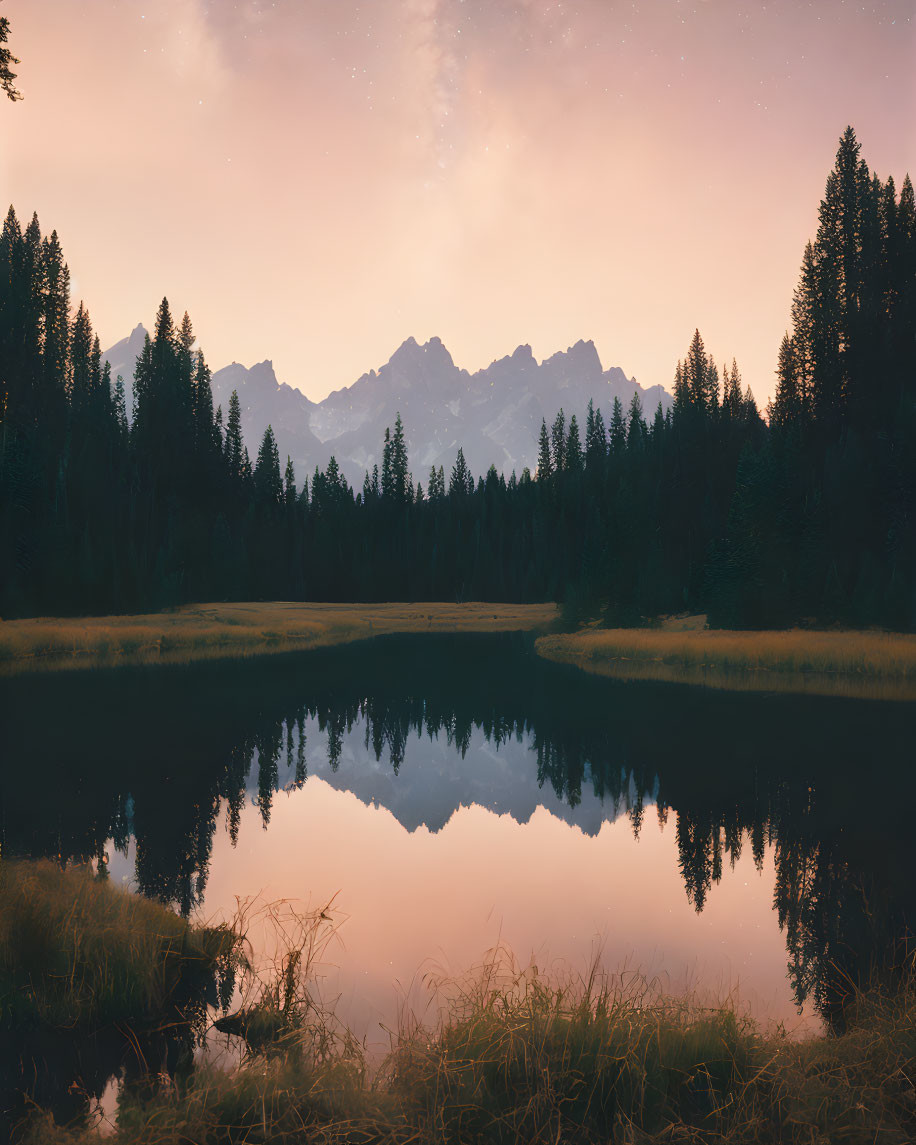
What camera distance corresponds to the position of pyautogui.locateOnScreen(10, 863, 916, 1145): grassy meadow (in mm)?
4344

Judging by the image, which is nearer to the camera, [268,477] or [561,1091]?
[561,1091]

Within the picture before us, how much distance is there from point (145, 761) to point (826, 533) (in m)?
45.7

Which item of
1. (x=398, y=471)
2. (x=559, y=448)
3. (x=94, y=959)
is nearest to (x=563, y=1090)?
(x=94, y=959)

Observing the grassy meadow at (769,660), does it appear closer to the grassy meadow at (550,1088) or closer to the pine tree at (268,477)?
the grassy meadow at (550,1088)

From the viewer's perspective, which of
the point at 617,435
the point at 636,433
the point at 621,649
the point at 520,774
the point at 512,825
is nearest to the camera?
the point at 512,825

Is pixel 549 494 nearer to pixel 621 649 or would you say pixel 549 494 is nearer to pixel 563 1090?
pixel 621 649

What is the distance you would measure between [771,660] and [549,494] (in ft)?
291

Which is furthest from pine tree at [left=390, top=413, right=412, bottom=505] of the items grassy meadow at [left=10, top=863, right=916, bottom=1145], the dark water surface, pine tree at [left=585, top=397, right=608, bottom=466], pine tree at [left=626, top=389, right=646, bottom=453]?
grassy meadow at [left=10, top=863, right=916, bottom=1145]

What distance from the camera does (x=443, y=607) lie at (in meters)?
96.6

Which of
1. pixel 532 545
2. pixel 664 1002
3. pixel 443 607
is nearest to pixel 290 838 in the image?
pixel 664 1002

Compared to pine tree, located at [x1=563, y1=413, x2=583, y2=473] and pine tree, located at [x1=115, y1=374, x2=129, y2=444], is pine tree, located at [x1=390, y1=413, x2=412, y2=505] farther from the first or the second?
pine tree, located at [x1=115, y1=374, x2=129, y2=444]

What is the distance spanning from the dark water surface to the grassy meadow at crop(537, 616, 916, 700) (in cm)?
339

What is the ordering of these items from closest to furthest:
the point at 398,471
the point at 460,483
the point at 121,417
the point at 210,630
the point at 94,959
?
the point at 94,959 < the point at 210,630 < the point at 121,417 < the point at 398,471 < the point at 460,483

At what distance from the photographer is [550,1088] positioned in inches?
180
